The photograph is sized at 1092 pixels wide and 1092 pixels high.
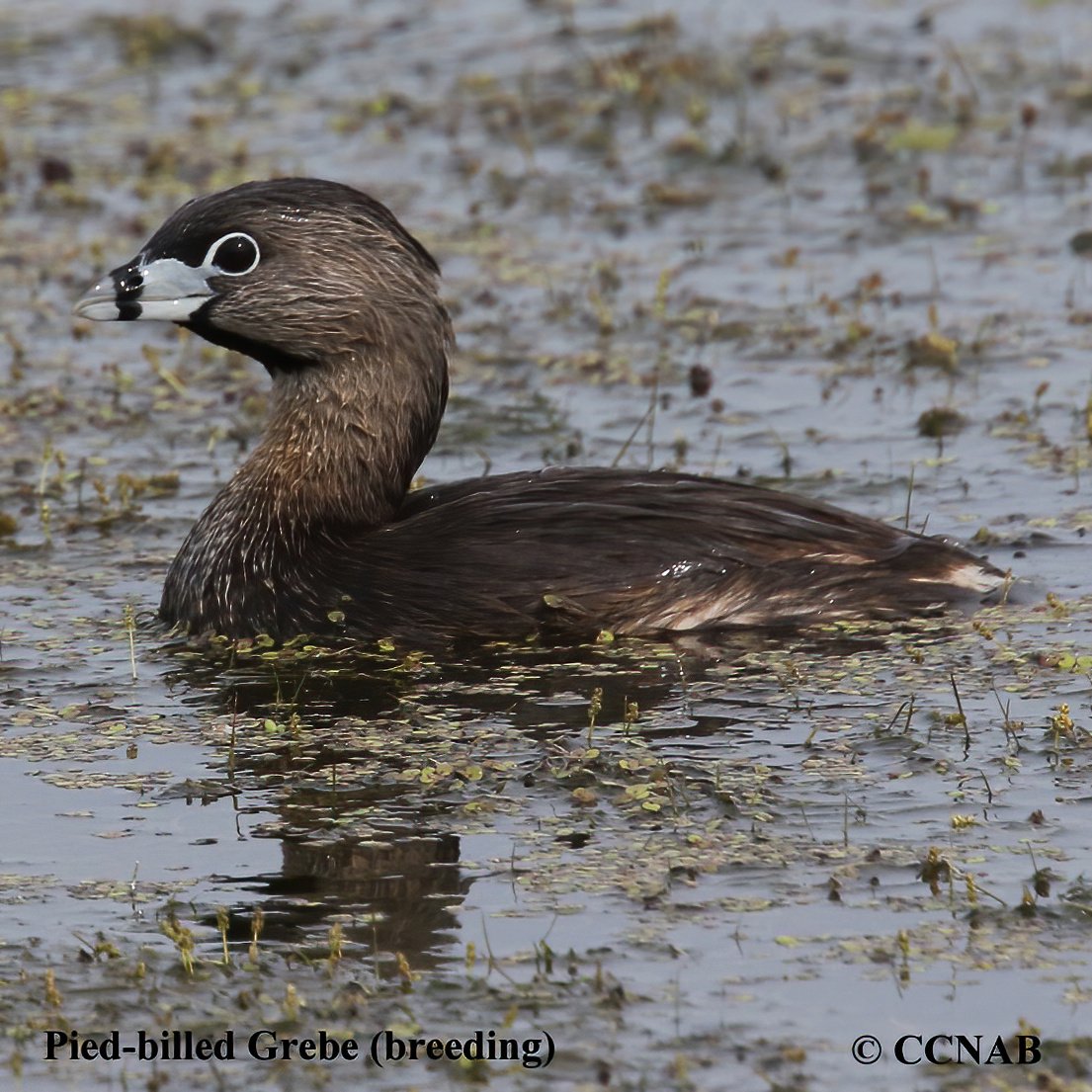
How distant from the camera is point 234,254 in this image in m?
8.95

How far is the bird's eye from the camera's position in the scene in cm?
892

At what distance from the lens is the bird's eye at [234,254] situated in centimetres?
892

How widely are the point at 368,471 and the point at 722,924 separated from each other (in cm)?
315

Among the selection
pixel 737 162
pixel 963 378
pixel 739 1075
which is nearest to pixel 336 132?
pixel 737 162

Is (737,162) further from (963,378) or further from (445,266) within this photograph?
(963,378)

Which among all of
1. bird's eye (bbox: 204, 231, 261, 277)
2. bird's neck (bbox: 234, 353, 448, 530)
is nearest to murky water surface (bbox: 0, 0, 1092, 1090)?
bird's neck (bbox: 234, 353, 448, 530)

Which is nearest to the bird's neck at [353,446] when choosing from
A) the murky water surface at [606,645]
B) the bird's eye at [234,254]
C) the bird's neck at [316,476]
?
the bird's neck at [316,476]

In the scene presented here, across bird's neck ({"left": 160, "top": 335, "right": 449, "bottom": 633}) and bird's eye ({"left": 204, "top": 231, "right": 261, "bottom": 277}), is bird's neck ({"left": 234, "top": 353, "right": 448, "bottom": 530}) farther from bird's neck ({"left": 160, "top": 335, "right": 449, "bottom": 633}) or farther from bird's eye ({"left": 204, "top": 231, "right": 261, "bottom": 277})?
bird's eye ({"left": 204, "top": 231, "right": 261, "bottom": 277})

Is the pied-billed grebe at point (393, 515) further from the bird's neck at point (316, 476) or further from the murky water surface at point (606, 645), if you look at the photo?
the murky water surface at point (606, 645)

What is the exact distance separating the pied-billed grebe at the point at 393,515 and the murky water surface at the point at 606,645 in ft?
0.60

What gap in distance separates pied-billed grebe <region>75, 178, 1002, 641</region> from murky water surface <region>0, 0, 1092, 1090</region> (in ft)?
0.60

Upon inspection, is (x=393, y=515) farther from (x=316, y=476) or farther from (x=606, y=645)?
(x=606, y=645)

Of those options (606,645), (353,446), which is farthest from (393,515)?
(606,645)

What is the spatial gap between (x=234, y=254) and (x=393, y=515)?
1.06 metres
